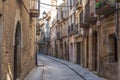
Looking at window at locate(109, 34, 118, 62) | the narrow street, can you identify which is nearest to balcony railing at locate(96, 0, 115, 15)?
window at locate(109, 34, 118, 62)

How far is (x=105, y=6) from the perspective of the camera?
1487cm

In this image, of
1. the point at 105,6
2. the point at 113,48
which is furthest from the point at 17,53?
the point at 113,48

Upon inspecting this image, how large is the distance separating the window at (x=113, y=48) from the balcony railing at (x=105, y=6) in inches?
53.8

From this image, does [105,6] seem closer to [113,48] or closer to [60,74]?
[113,48]

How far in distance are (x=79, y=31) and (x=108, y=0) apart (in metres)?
15.6

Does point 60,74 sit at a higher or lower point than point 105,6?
lower

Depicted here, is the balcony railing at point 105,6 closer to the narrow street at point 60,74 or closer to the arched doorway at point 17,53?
the narrow street at point 60,74

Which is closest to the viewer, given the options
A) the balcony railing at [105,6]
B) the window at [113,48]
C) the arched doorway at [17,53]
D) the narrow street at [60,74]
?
the arched doorway at [17,53]

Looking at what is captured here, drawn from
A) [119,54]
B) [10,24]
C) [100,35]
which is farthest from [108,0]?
[10,24]

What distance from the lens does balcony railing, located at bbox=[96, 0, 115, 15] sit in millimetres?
14745

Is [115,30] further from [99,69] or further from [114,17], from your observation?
[99,69]

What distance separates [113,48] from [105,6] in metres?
2.82

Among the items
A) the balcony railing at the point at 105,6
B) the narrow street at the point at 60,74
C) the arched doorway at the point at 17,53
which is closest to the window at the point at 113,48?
the balcony railing at the point at 105,6

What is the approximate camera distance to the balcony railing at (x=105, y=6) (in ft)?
48.4
